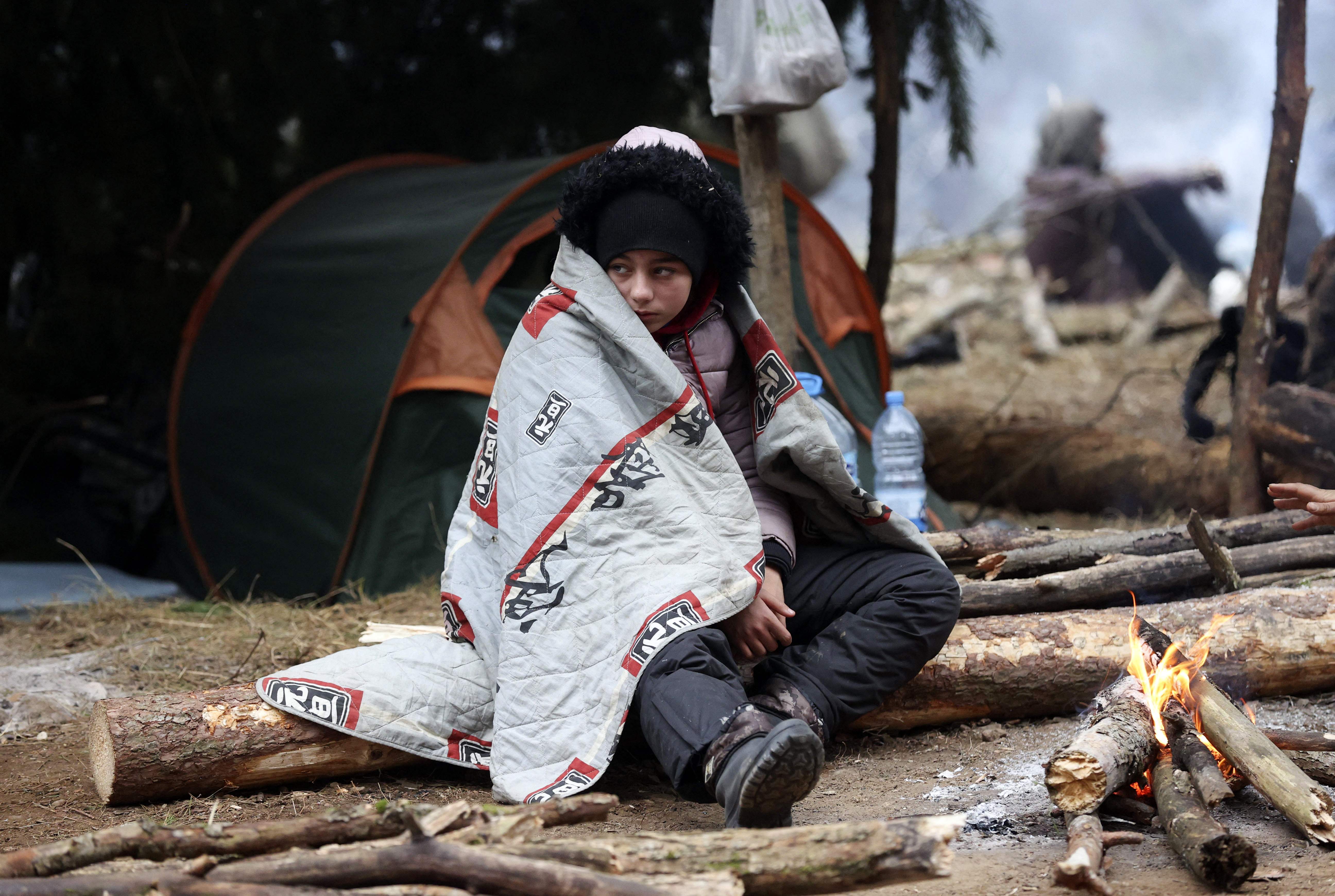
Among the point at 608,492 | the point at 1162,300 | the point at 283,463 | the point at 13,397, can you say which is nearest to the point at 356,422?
the point at 283,463

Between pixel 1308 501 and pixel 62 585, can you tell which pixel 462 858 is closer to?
pixel 1308 501

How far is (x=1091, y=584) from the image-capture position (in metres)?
3.25

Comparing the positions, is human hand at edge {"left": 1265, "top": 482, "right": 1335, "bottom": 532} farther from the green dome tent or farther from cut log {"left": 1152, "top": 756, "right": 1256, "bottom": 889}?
the green dome tent

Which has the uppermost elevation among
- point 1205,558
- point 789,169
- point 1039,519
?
point 789,169

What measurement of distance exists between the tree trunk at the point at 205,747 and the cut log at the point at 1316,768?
201cm

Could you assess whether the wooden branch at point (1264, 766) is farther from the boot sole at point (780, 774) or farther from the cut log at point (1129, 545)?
the cut log at point (1129, 545)

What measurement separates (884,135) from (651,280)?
3.38 metres

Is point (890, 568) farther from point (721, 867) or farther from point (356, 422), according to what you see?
point (356, 422)

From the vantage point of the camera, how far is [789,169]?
45.7 ft

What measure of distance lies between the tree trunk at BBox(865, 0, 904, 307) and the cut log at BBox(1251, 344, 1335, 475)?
74.1 inches

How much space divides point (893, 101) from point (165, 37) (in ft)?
11.9

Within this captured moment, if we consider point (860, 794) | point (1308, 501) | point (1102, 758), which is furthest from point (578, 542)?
point (1308, 501)

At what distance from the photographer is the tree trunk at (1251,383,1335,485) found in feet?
14.1

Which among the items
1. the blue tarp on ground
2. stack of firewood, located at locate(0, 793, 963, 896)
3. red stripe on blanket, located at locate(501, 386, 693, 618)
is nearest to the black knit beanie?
red stripe on blanket, located at locate(501, 386, 693, 618)
